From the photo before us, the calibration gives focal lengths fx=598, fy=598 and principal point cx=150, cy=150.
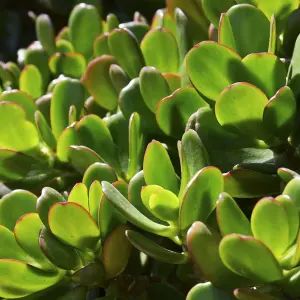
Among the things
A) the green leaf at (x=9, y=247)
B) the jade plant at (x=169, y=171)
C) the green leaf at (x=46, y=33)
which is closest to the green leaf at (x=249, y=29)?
the jade plant at (x=169, y=171)

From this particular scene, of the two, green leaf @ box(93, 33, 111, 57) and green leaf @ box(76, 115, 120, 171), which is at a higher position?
green leaf @ box(93, 33, 111, 57)

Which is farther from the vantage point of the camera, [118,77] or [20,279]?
[118,77]

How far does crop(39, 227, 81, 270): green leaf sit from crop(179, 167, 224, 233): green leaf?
135mm

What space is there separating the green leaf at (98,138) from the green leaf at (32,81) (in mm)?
230

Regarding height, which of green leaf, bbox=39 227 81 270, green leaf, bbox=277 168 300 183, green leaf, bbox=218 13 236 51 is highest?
green leaf, bbox=218 13 236 51

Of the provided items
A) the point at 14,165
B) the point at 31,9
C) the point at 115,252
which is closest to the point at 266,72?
the point at 115,252

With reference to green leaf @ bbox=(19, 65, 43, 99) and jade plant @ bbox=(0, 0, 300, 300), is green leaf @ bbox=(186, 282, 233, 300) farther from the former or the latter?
green leaf @ bbox=(19, 65, 43, 99)

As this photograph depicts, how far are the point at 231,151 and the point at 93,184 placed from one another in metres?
0.16

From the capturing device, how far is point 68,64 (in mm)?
968

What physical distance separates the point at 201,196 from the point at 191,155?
2.1 inches

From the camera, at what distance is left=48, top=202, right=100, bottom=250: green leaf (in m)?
0.60

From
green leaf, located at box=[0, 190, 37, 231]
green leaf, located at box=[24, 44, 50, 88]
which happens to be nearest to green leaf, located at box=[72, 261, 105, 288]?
green leaf, located at box=[0, 190, 37, 231]

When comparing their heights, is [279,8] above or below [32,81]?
above

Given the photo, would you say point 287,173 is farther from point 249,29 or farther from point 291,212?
point 249,29
